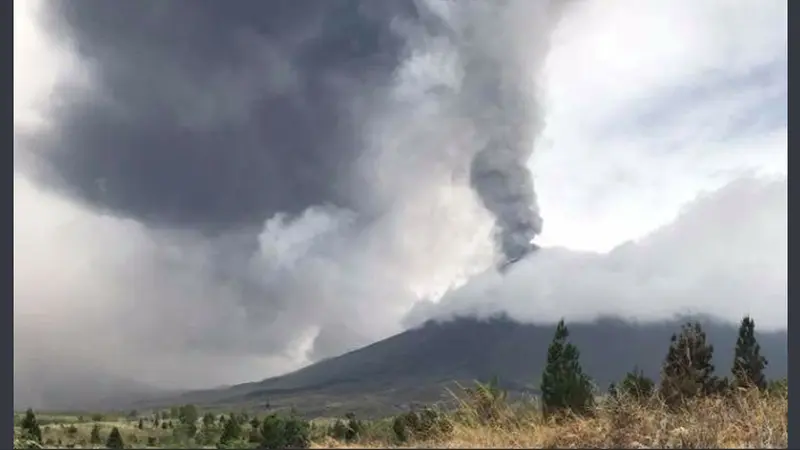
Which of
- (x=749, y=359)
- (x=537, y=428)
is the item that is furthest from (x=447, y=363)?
(x=749, y=359)

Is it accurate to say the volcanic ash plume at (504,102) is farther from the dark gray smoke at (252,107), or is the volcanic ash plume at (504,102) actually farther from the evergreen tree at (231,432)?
the evergreen tree at (231,432)

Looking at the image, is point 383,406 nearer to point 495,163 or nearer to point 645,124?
point 495,163

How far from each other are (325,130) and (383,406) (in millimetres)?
794

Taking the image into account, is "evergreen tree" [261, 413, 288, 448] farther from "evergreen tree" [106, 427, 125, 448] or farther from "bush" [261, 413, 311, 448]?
"evergreen tree" [106, 427, 125, 448]

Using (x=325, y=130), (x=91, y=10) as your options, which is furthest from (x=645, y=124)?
(x=91, y=10)

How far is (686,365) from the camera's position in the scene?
2660mm

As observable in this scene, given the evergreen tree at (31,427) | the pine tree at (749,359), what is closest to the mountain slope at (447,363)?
the pine tree at (749,359)

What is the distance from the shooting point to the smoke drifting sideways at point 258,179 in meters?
2.66

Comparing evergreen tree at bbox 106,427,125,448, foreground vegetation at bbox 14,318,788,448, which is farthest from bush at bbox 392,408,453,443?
evergreen tree at bbox 106,427,125,448

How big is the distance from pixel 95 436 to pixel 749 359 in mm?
1814

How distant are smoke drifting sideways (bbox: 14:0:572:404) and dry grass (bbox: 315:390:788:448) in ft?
1.28

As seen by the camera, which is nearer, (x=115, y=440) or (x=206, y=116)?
(x=115, y=440)

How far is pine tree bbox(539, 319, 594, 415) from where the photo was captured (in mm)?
2621

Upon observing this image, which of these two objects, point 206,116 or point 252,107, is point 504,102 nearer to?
point 252,107
